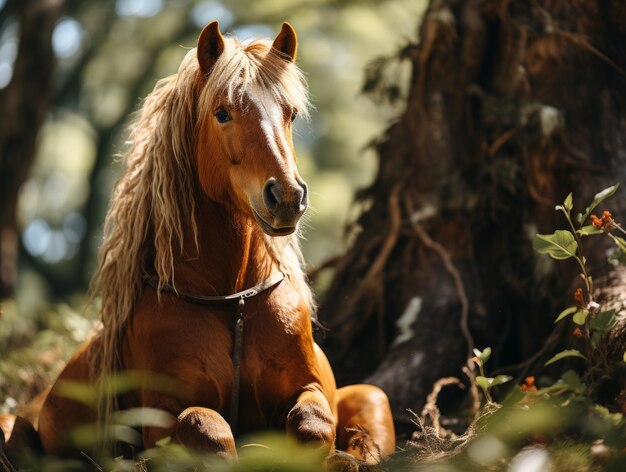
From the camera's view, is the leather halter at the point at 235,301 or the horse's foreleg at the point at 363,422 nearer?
the leather halter at the point at 235,301

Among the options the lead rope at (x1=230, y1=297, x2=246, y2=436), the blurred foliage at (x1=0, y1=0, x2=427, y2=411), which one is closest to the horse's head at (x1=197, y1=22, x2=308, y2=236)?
the lead rope at (x1=230, y1=297, x2=246, y2=436)

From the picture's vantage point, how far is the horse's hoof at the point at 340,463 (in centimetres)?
326

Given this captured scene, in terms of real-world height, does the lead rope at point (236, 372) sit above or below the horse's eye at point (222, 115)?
below

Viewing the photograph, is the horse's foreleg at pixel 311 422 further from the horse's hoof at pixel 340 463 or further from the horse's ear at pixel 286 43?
the horse's ear at pixel 286 43

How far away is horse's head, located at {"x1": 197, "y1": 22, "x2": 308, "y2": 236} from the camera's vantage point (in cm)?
343

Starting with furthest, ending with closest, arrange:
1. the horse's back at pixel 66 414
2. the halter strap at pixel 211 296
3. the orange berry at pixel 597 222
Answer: the horse's back at pixel 66 414, the halter strap at pixel 211 296, the orange berry at pixel 597 222

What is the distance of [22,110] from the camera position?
31.8 feet

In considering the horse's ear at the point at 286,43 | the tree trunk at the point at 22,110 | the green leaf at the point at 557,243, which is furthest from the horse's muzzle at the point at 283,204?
the tree trunk at the point at 22,110

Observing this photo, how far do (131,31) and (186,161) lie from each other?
→ 1795 centimetres

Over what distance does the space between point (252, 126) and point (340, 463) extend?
1387 mm

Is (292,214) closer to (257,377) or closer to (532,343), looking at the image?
(257,377)

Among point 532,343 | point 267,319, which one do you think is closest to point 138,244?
point 267,319

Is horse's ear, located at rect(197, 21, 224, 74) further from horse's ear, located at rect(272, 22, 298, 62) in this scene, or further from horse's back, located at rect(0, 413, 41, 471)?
horse's back, located at rect(0, 413, 41, 471)

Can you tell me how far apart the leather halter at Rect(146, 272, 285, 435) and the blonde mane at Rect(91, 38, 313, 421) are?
0.06 m
